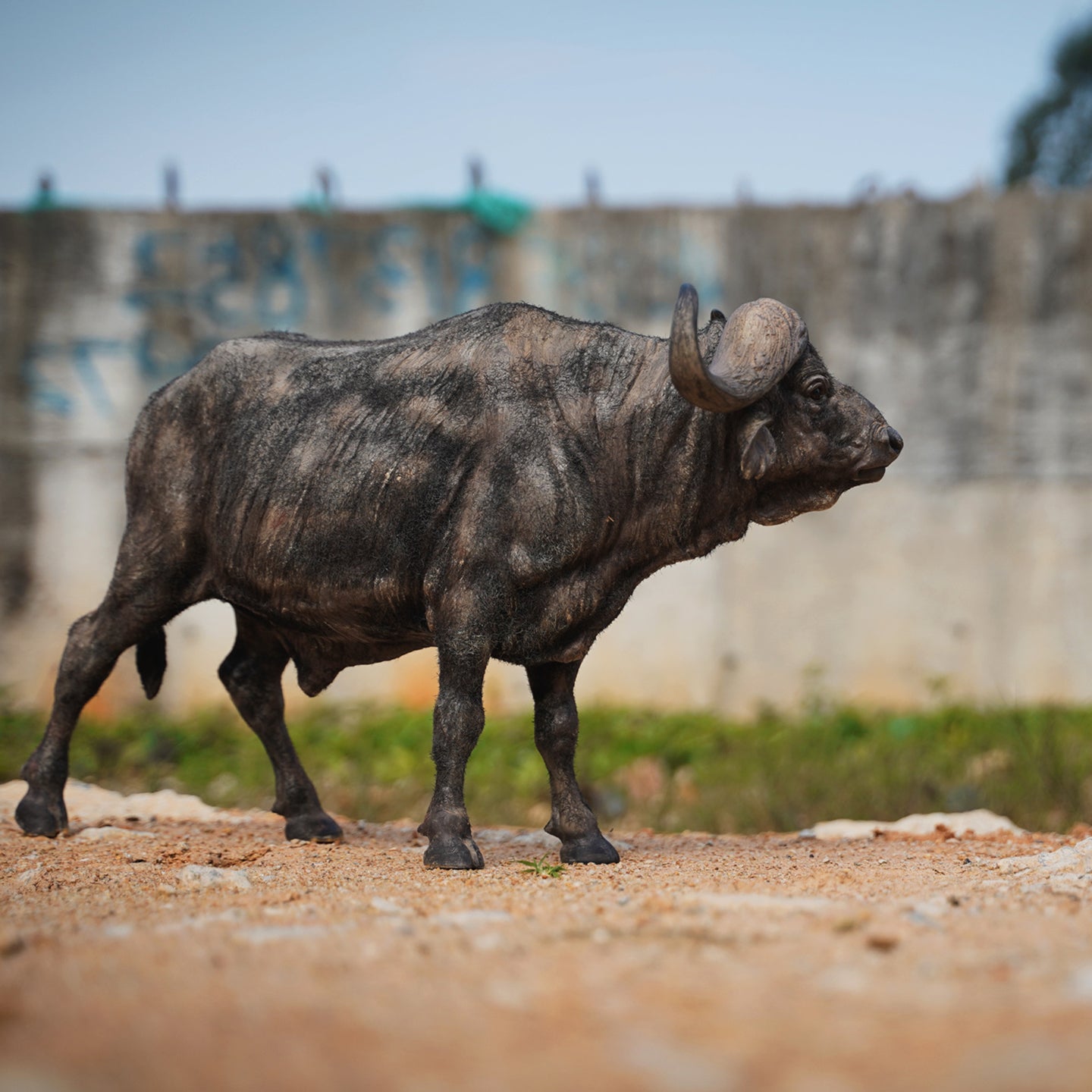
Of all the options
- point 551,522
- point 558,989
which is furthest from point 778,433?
point 558,989

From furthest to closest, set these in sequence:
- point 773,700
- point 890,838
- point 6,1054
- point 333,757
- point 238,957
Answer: point 773,700 → point 333,757 → point 890,838 → point 238,957 → point 6,1054

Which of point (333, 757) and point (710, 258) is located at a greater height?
point (710, 258)

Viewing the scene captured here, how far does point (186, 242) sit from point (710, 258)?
414 centimetres

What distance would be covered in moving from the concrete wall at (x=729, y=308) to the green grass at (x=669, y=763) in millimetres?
502

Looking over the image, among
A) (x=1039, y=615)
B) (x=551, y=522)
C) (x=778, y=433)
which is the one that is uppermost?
(x=778, y=433)

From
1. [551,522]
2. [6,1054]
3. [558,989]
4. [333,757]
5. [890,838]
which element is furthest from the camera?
[333,757]

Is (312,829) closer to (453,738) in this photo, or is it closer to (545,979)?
(453,738)

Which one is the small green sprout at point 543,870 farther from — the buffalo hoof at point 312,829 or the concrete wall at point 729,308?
the concrete wall at point 729,308

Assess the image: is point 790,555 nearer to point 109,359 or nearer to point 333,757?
point 333,757

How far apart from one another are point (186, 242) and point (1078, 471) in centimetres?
723

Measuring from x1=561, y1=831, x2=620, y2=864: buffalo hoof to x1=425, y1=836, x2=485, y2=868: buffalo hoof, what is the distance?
48 centimetres

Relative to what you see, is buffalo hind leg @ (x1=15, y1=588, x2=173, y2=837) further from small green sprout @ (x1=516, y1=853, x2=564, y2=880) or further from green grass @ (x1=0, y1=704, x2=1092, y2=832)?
green grass @ (x1=0, y1=704, x2=1092, y2=832)

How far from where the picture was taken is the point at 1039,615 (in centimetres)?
1080

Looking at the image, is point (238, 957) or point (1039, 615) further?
point (1039, 615)
